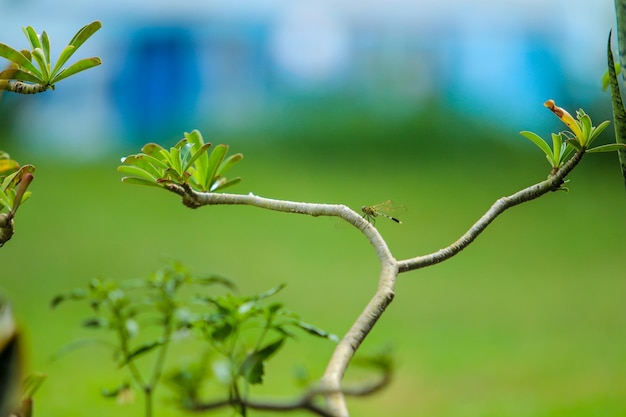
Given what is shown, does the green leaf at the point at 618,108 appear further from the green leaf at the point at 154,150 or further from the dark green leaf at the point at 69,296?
the dark green leaf at the point at 69,296

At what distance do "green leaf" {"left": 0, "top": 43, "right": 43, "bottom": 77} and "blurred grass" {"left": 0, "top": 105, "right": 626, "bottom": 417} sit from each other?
1.01 metres

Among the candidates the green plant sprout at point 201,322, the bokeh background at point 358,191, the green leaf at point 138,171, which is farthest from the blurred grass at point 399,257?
the green leaf at point 138,171

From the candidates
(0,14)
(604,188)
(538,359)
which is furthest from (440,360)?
(0,14)

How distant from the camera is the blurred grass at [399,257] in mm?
1672

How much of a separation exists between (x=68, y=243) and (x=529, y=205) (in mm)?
1715

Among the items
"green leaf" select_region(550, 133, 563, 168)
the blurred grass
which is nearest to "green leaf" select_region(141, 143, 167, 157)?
"green leaf" select_region(550, 133, 563, 168)

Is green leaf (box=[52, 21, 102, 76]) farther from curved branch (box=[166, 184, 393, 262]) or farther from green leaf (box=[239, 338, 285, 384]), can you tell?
green leaf (box=[239, 338, 285, 384])

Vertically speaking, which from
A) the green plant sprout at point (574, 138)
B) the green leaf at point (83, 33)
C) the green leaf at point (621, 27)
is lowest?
the green plant sprout at point (574, 138)

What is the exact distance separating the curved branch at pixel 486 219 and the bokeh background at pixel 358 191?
48.1 inches

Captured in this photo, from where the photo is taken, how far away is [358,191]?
2445mm

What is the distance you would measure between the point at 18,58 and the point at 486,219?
29 cm

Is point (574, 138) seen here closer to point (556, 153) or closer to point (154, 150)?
point (556, 153)

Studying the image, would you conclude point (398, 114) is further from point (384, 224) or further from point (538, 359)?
point (538, 359)

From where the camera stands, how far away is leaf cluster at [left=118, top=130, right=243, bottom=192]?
0.40 metres
